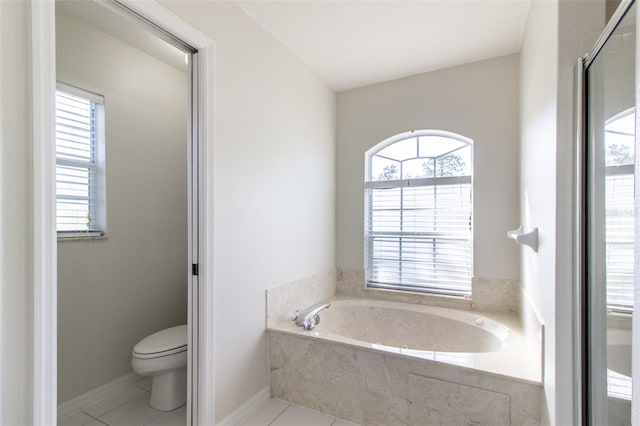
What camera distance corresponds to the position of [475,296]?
8.35 ft

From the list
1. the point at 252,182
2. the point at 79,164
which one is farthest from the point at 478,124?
the point at 79,164

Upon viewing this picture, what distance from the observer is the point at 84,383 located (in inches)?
80.5

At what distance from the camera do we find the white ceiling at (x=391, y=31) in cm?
187

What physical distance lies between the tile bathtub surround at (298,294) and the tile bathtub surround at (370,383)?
162 mm

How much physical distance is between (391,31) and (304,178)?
126 cm

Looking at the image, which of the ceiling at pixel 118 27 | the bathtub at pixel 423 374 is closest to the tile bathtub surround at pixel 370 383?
the bathtub at pixel 423 374

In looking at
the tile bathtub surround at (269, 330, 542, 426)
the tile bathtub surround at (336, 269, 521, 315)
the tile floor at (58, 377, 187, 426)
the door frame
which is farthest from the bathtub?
the tile floor at (58, 377, 187, 426)

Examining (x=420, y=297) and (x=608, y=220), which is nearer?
(x=608, y=220)

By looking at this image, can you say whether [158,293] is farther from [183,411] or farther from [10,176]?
[10,176]

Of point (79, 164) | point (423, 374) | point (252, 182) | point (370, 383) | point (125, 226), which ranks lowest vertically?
point (370, 383)

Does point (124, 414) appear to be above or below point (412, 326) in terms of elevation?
below

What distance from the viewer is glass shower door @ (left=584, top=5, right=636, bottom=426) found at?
3.00 feet

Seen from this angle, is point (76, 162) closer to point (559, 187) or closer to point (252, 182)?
point (252, 182)

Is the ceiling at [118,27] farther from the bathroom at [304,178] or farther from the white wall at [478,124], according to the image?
the white wall at [478,124]
